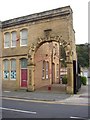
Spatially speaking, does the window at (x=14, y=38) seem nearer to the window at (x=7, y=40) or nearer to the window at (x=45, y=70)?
the window at (x=7, y=40)

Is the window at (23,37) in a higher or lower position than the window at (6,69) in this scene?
higher

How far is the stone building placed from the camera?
78.5 ft

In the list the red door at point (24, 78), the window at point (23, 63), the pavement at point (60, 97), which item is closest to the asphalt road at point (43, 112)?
the pavement at point (60, 97)

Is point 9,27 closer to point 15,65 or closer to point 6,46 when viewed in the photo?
point 6,46

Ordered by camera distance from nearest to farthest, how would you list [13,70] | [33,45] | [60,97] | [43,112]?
[43,112]
[60,97]
[33,45]
[13,70]

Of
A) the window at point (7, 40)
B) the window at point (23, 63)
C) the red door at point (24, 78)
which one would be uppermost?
the window at point (7, 40)

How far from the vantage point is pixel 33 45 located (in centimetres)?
2625

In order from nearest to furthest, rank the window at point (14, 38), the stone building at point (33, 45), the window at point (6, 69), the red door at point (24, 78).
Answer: the stone building at point (33, 45)
the red door at point (24, 78)
the window at point (14, 38)
the window at point (6, 69)

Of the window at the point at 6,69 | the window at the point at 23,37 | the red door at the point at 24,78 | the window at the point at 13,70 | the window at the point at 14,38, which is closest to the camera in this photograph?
the red door at the point at 24,78

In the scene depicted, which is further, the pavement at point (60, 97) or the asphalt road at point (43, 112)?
the pavement at point (60, 97)

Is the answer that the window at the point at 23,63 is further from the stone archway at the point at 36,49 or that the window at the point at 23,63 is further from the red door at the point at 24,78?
the stone archway at the point at 36,49

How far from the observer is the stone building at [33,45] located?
23.9m

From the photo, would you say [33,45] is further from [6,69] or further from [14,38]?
[6,69]

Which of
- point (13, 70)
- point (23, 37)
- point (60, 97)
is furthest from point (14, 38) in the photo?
point (60, 97)
